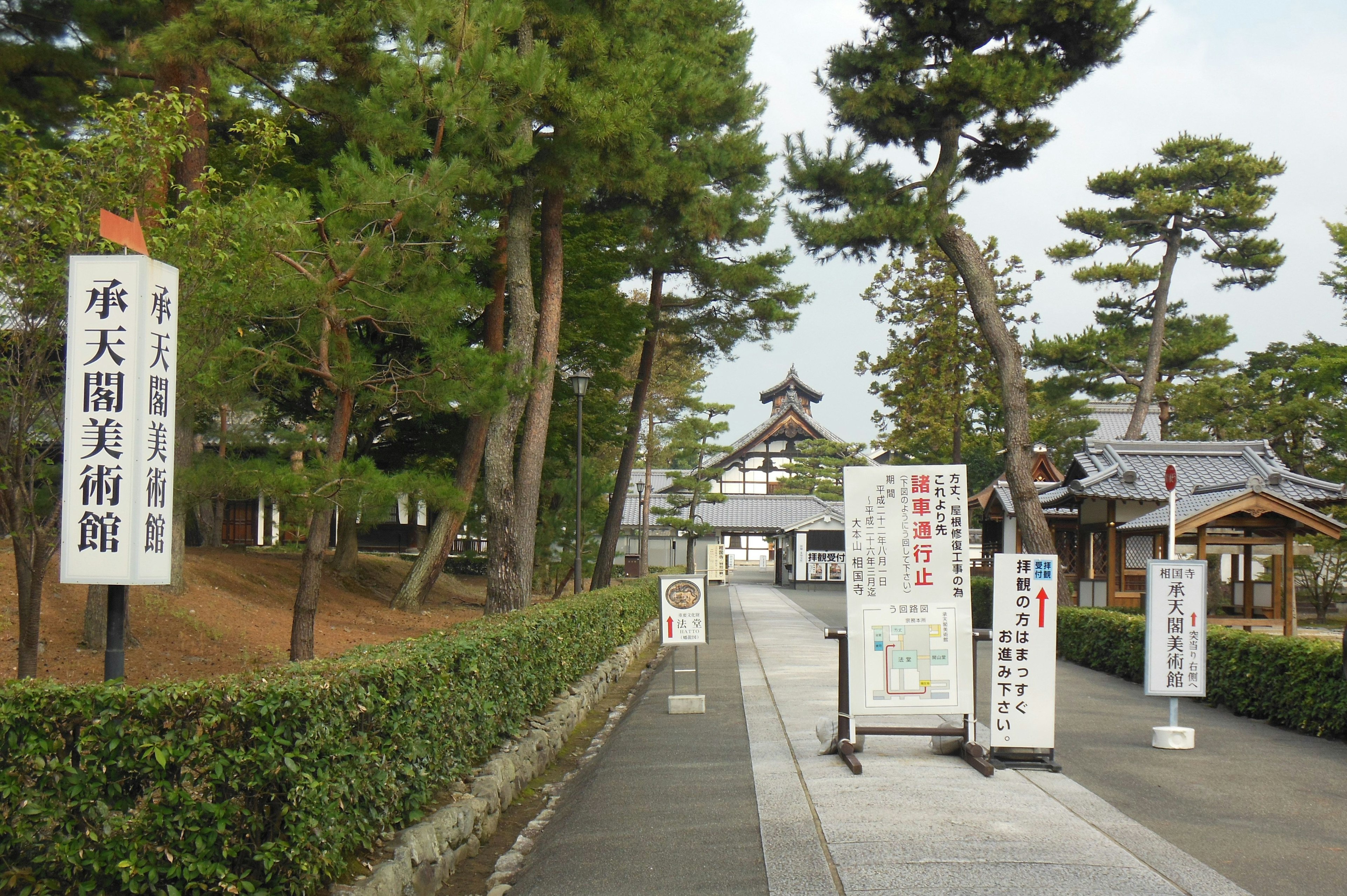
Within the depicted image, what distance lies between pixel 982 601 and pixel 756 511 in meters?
28.1

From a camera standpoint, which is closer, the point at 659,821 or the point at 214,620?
the point at 659,821

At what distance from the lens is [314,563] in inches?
448

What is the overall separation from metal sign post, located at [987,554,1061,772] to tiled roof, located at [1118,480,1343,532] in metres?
9.62

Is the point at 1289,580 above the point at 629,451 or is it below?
below

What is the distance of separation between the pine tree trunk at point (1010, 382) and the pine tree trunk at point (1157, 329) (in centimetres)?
1049

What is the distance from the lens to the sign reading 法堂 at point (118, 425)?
182 inches

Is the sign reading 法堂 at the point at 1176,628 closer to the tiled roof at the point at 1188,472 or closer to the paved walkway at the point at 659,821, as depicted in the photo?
the paved walkway at the point at 659,821

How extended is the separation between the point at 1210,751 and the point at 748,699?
4.62 m

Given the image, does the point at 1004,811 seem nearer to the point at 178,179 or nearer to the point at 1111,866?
the point at 1111,866

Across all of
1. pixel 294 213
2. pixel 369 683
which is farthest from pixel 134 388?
pixel 294 213

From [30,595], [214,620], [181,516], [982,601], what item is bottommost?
[982,601]

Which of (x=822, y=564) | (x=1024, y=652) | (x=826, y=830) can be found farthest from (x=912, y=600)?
(x=822, y=564)

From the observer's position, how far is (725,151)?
20078mm

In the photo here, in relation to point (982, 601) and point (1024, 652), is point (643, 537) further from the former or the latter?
point (1024, 652)
